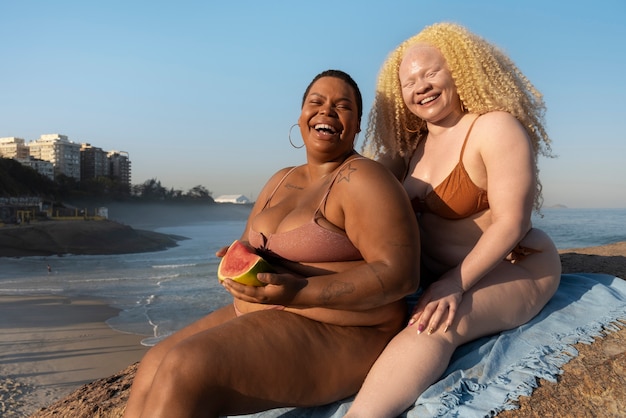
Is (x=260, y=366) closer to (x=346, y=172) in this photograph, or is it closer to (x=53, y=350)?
A: (x=346, y=172)

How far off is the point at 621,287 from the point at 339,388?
2.54 meters

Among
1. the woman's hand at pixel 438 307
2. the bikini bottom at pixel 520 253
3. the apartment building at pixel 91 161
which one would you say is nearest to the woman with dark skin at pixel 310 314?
the woman's hand at pixel 438 307

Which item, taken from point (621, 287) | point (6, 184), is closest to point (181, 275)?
point (621, 287)

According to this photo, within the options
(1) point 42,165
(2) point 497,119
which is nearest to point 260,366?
(2) point 497,119

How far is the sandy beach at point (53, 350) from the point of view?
9453 mm

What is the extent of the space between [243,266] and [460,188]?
1381mm

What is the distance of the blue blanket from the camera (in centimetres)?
245

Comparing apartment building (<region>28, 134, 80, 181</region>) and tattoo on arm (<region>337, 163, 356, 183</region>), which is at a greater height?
tattoo on arm (<region>337, 163, 356, 183</region>)

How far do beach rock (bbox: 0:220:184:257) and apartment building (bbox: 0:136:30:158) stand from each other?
63.3 metres

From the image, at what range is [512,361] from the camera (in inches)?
110

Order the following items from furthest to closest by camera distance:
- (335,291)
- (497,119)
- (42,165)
Answer: (42,165), (497,119), (335,291)

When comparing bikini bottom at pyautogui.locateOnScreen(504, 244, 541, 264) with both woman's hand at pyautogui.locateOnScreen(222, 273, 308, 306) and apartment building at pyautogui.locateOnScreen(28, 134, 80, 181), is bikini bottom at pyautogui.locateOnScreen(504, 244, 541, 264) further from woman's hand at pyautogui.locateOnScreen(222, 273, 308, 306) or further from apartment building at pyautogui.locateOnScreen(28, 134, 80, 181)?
apartment building at pyautogui.locateOnScreen(28, 134, 80, 181)

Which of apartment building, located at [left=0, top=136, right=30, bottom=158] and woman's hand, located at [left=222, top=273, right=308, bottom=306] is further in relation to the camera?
apartment building, located at [left=0, top=136, right=30, bottom=158]

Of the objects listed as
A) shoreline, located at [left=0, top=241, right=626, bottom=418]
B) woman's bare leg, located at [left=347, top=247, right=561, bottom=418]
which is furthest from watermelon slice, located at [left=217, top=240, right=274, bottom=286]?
shoreline, located at [left=0, top=241, right=626, bottom=418]
